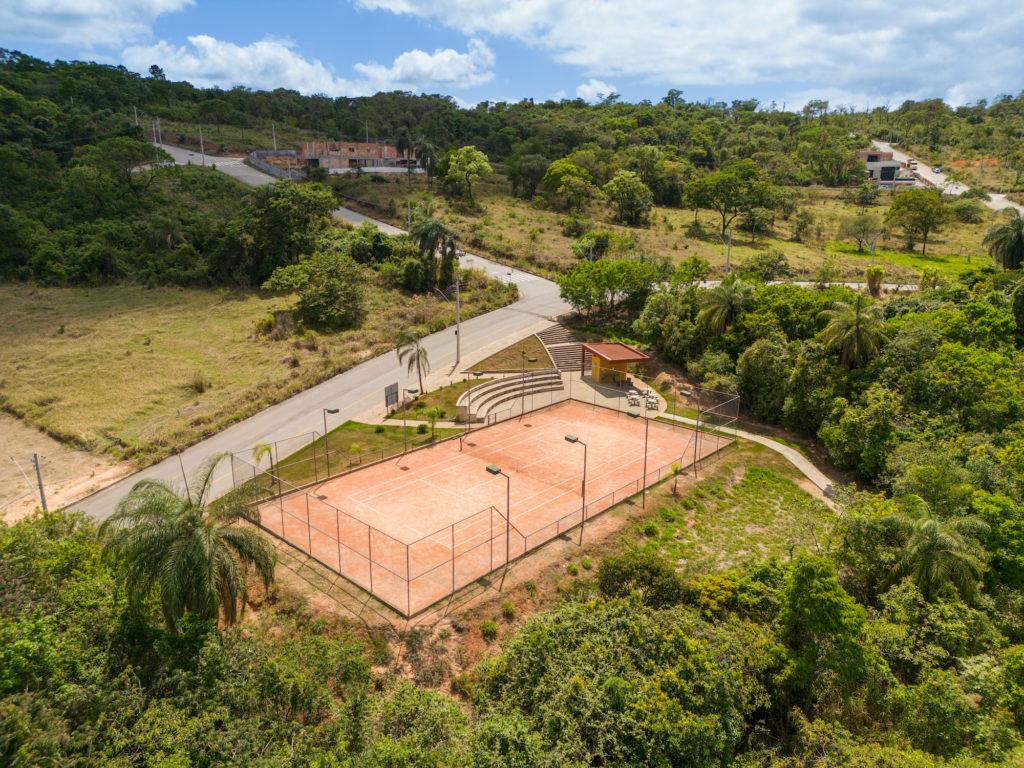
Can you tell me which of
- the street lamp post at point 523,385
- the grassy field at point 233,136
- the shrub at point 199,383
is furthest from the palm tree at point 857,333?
the grassy field at point 233,136

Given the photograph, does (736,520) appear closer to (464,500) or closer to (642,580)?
(642,580)

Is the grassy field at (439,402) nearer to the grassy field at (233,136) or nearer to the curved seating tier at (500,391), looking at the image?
the curved seating tier at (500,391)

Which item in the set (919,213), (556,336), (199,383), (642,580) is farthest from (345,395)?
(919,213)

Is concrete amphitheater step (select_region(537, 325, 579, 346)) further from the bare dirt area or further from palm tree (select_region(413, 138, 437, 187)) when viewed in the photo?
palm tree (select_region(413, 138, 437, 187))

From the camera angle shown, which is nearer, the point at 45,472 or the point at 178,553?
the point at 178,553

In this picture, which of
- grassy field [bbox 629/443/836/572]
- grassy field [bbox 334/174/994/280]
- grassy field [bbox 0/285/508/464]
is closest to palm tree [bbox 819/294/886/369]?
grassy field [bbox 629/443/836/572]

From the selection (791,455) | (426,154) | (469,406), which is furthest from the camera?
(426,154)

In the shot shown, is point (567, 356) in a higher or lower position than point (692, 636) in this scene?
higher

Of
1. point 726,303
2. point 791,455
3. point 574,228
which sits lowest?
point 791,455
